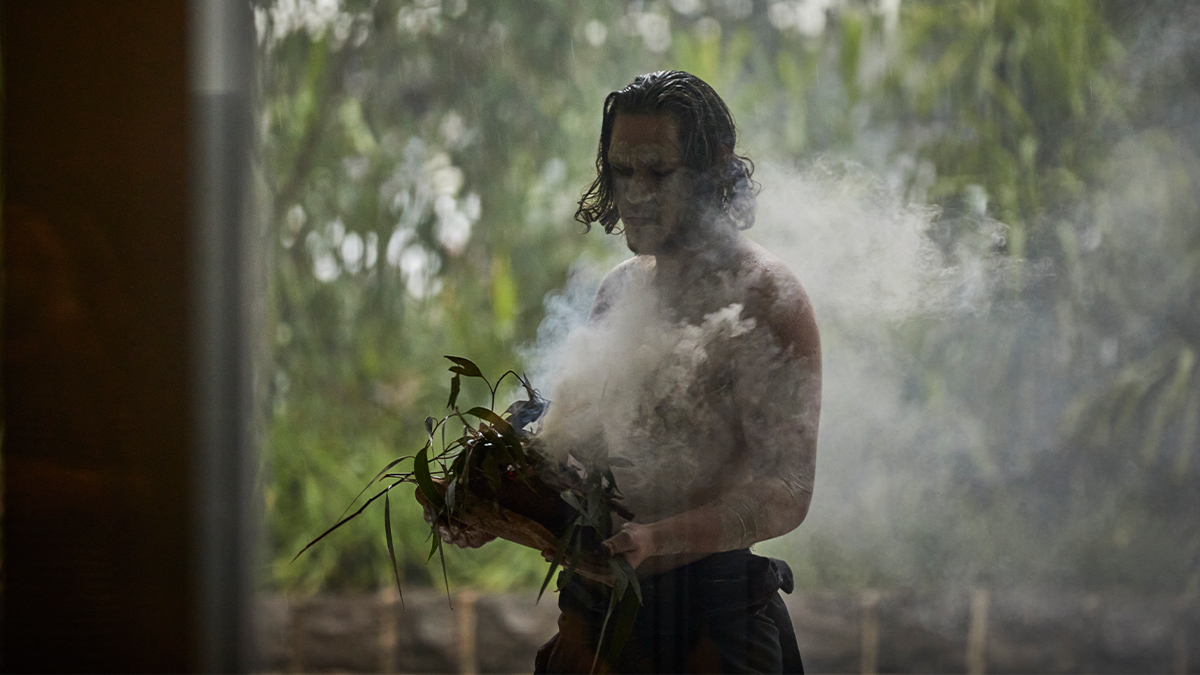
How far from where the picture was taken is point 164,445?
1.54 meters

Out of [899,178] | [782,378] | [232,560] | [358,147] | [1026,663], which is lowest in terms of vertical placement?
[1026,663]

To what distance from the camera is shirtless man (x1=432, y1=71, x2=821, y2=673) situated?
105cm

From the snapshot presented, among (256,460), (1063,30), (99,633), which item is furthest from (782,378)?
(99,633)

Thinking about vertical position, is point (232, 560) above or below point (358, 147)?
below

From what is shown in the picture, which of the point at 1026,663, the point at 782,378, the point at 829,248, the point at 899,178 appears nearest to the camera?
the point at 782,378

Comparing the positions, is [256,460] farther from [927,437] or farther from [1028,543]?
[1028,543]

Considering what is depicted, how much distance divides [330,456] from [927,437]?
3.57ft

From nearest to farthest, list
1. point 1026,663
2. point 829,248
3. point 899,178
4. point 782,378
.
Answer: point 782,378, point 829,248, point 899,178, point 1026,663

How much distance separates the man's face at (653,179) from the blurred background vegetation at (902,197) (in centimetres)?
31

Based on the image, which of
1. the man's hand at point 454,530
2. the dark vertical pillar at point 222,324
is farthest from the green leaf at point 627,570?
the dark vertical pillar at point 222,324

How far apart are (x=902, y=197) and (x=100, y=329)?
4.51 feet

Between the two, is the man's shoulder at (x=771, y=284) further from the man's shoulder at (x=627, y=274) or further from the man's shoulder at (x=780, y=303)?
the man's shoulder at (x=627, y=274)

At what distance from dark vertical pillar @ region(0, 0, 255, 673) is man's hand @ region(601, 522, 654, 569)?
92cm

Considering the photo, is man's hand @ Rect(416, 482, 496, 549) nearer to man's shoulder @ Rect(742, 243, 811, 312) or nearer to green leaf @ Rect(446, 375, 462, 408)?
green leaf @ Rect(446, 375, 462, 408)
